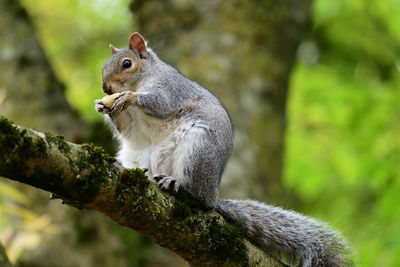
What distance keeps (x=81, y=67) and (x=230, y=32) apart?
3267 mm

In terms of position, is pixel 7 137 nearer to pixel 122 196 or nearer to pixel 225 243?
pixel 122 196

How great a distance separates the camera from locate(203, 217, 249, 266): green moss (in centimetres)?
266

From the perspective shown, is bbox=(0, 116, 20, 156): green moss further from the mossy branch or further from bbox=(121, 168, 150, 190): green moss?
bbox=(121, 168, 150, 190): green moss

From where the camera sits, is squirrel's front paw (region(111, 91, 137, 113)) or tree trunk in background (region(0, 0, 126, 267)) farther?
tree trunk in background (region(0, 0, 126, 267))

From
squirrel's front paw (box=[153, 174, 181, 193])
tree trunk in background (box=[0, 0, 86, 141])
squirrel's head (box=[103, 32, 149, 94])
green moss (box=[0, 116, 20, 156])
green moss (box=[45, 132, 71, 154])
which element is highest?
tree trunk in background (box=[0, 0, 86, 141])

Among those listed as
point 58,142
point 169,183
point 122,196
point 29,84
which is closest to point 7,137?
point 58,142

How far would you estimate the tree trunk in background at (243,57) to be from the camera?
16.5 ft

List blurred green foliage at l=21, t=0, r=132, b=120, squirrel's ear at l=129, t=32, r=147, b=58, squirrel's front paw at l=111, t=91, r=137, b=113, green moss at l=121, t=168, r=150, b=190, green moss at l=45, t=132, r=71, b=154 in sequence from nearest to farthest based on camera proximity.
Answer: green moss at l=45, t=132, r=71, b=154, green moss at l=121, t=168, r=150, b=190, squirrel's front paw at l=111, t=91, r=137, b=113, squirrel's ear at l=129, t=32, r=147, b=58, blurred green foliage at l=21, t=0, r=132, b=120

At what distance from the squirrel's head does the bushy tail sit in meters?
1.05

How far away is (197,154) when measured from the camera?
2969 mm

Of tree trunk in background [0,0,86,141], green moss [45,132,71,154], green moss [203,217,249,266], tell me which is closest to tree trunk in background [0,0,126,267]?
tree trunk in background [0,0,86,141]

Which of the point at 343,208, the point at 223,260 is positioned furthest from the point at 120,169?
the point at 343,208

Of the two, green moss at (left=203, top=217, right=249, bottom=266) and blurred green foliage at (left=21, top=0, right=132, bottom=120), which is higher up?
blurred green foliage at (left=21, top=0, right=132, bottom=120)

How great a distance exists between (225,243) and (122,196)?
2.22 ft
